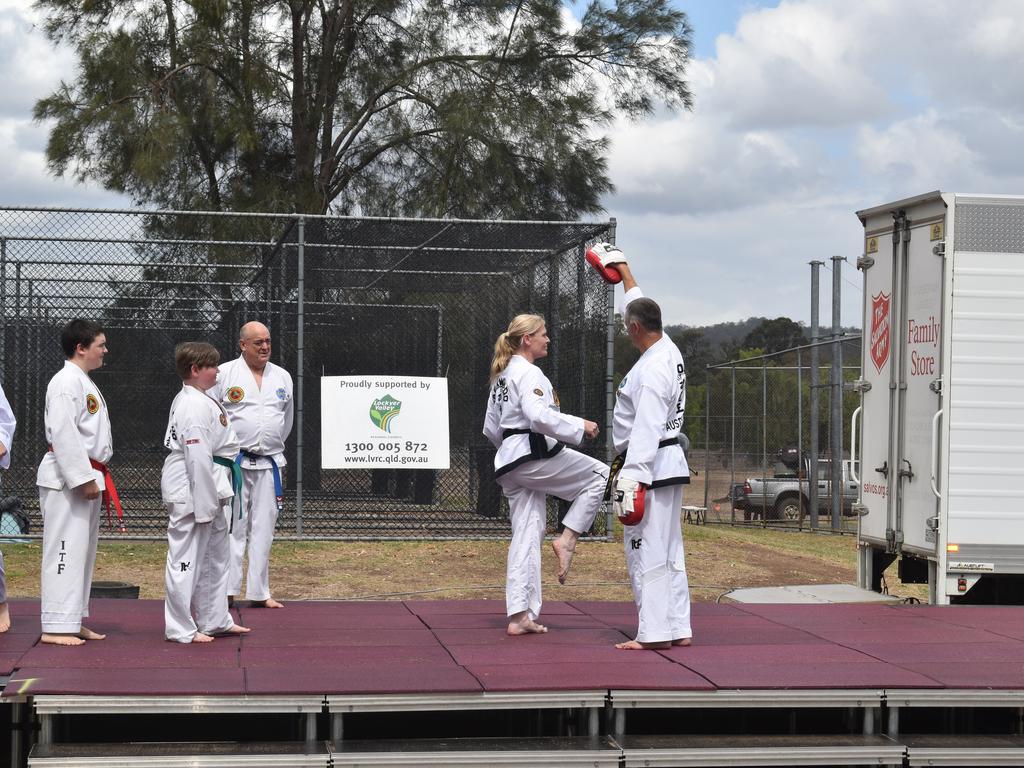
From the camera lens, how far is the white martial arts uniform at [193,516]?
274 inches

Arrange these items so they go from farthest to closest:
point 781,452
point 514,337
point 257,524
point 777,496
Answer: point 777,496 → point 781,452 → point 257,524 → point 514,337

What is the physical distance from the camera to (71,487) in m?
6.77

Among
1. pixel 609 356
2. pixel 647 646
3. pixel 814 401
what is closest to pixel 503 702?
pixel 647 646

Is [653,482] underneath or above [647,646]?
above

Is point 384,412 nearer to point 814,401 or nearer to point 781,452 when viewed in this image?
point 814,401

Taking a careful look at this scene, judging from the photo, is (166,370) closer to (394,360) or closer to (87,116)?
(394,360)

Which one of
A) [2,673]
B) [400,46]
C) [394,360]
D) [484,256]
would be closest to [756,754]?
[2,673]

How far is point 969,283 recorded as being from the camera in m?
8.91

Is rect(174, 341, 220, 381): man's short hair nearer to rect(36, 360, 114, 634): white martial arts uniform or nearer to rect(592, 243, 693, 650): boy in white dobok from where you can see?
rect(36, 360, 114, 634): white martial arts uniform

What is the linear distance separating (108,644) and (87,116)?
14.8 meters

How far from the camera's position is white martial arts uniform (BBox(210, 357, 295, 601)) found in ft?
27.1

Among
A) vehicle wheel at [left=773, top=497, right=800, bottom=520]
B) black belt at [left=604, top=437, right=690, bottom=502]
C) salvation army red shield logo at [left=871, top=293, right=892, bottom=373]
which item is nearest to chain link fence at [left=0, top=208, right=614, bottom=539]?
salvation army red shield logo at [left=871, top=293, right=892, bottom=373]

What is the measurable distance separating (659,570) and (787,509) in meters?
16.5

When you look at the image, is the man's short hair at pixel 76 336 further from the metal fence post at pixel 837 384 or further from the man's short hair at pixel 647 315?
the metal fence post at pixel 837 384
